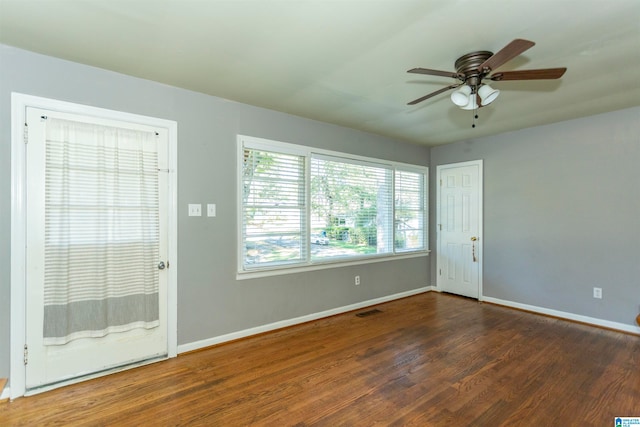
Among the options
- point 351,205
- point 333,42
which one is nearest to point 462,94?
point 333,42

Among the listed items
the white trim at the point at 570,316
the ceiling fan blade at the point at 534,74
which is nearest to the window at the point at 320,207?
the white trim at the point at 570,316

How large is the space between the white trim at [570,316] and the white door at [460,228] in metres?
0.35

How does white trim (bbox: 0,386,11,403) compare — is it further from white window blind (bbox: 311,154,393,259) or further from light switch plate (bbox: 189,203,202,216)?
white window blind (bbox: 311,154,393,259)

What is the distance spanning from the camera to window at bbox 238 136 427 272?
11.0ft

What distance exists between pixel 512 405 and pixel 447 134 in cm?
354

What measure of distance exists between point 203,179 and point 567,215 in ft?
14.6

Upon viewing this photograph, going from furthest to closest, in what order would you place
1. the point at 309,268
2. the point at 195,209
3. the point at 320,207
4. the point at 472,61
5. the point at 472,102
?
1. the point at 320,207
2. the point at 309,268
3. the point at 195,209
4. the point at 472,102
5. the point at 472,61

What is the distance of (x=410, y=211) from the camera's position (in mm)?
5098

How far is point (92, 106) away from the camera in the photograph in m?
2.48

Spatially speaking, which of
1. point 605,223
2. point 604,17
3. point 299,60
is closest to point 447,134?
point 605,223

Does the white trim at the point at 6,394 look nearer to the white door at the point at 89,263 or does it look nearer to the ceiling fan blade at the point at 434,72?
the white door at the point at 89,263

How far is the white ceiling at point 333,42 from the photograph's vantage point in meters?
1.78

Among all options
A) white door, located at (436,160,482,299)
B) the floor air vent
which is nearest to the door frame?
the floor air vent

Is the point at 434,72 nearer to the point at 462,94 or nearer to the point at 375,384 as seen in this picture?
the point at 462,94
